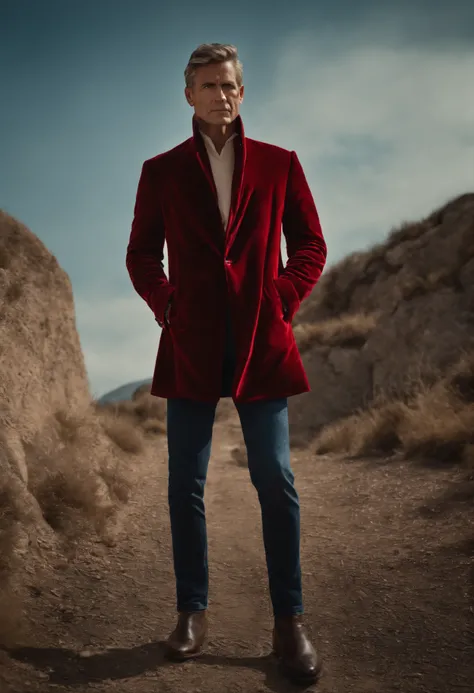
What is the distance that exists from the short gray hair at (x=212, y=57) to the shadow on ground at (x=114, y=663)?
2605mm

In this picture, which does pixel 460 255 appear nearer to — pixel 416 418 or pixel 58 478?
pixel 416 418

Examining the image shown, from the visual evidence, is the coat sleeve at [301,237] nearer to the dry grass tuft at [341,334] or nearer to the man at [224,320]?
the man at [224,320]

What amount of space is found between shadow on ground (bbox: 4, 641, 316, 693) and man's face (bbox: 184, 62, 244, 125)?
2427mm

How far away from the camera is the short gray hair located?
10.0 feet

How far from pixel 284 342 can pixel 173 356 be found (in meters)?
0.52

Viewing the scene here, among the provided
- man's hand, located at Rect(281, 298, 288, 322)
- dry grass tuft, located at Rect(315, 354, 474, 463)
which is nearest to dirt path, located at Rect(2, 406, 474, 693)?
dry grass tuft, located at Rect(315, 354, 474, 463)

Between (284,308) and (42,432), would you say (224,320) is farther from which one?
(42,432)

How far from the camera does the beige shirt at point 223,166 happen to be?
3.19 meters

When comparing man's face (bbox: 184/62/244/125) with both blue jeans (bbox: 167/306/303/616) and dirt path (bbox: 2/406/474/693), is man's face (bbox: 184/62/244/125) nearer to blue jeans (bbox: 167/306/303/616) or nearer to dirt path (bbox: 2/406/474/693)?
blue jeans (bbox: 167/306/303/616)

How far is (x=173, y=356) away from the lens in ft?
10.6

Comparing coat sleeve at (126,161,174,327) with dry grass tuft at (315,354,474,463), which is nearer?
coat sleeve at (126,161,174,327)

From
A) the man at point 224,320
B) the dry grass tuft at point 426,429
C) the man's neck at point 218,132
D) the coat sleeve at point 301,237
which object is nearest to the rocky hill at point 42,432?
the man at point 224,320

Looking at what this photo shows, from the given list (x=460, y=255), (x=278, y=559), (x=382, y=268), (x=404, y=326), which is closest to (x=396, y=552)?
(x=278, y=559)

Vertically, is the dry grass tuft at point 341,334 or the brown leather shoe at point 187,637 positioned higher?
the dry grass tuft at point 341,334
